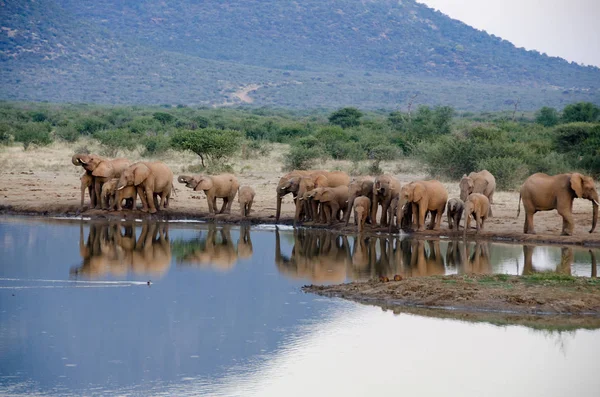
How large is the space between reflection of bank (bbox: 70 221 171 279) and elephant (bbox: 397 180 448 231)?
5053 mm

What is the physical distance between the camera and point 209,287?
16.1 meters

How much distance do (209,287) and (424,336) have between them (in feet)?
14.2

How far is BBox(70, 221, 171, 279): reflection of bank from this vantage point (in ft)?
57.6

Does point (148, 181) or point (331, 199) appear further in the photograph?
point (148, 181)

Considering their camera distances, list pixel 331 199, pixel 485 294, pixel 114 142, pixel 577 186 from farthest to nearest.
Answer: pixel 114 142 < pixel 331 199 < pixel 577 186 < pixel 485 294

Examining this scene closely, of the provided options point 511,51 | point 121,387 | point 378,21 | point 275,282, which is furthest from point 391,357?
point 511,51

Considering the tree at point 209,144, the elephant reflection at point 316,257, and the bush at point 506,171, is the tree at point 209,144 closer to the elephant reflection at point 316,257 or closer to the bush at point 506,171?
the bush at point 506,171

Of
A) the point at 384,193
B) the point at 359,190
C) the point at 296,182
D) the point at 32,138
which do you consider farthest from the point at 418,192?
the point at 32,138

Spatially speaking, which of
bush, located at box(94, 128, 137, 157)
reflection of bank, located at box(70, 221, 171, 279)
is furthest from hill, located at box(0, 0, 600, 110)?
reflection of bank, located at box(70, 221, 171, 279)

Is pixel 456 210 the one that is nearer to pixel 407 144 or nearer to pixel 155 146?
pixel 407 144

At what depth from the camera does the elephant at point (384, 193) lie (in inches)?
872

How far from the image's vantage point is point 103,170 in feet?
79.7

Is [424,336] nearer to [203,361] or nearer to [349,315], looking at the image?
[349,315]

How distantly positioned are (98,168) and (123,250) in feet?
16.6
